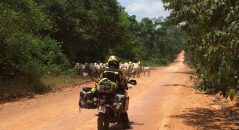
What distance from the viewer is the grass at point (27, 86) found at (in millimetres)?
20031

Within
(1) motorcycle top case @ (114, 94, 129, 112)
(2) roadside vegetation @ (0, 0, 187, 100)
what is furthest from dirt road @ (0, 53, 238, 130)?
(2) roadside vegetation @ (0, 0, 187, 100)

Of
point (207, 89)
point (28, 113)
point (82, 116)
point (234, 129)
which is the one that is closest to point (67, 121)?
point (82, 116)

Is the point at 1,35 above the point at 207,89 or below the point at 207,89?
above

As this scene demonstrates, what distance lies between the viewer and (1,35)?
19.7m

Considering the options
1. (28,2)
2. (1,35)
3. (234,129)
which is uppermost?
(28,2)

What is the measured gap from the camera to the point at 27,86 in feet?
71.3

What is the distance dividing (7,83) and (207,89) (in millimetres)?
10108

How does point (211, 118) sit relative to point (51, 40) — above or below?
below

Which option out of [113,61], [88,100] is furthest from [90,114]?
[88,100]

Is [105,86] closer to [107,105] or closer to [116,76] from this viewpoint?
[107,105]

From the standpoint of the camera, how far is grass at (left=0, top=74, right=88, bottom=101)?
789 inches

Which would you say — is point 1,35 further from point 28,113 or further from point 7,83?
point 28,113

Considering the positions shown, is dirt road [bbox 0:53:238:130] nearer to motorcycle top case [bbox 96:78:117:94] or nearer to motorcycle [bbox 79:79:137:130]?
motorcycle [bbox 79:79:137:130]

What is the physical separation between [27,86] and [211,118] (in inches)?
410
